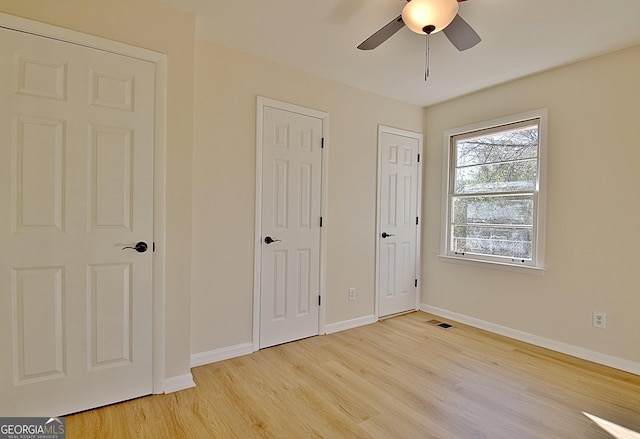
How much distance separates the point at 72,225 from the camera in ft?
6.11

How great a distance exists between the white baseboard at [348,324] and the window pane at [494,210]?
150 centimetres

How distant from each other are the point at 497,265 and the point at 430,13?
254 cm

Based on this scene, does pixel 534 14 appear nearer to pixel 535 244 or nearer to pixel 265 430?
pixel 535 244

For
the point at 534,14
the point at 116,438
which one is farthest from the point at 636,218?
the point at 116,438

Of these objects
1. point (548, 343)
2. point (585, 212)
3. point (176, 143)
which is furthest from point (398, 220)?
point (176, 143)

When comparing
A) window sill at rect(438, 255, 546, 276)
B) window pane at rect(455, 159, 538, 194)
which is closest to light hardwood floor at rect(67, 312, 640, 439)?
window sill at rect(438, 255, 546, 276)

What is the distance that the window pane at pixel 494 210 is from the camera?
10.3 feet

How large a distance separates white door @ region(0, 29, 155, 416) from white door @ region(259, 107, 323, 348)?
3.24 feet

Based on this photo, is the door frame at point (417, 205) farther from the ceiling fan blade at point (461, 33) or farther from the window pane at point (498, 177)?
the ceiling fan blade at point (461, 33)

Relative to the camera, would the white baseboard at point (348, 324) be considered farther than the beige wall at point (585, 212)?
Yes

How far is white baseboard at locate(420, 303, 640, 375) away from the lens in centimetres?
252

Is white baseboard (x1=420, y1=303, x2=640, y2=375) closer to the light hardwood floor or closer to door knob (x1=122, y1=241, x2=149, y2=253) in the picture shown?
the light hardwood floor

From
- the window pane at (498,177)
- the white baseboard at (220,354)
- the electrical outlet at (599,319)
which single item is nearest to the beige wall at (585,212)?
the electrical outlet at (599,319)

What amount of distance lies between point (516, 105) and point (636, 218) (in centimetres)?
140
